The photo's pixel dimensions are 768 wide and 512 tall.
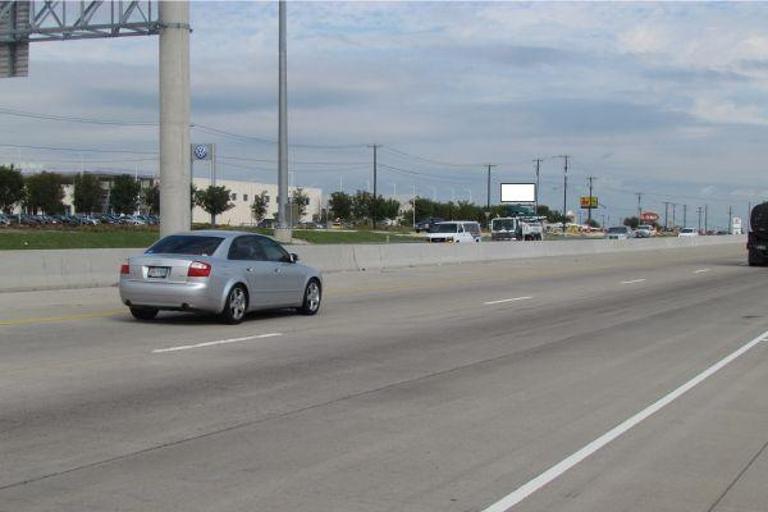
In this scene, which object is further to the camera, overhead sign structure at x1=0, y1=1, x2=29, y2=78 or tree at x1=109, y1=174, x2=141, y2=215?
tree at x1=109, y1=174, x2=141, y2=215

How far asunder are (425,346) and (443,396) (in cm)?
372

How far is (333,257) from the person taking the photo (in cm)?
3203

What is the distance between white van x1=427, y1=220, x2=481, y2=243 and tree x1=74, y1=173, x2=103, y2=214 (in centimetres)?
8222

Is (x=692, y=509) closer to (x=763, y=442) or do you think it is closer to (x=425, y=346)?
(x=763, y=442)

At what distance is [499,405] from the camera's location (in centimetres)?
902

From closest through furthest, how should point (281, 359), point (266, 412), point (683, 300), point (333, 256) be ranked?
1. point (266, 412)
2. point (281, 359)
3. point (683, 300)
4. point (333, 256)

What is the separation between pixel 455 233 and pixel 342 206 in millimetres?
101788

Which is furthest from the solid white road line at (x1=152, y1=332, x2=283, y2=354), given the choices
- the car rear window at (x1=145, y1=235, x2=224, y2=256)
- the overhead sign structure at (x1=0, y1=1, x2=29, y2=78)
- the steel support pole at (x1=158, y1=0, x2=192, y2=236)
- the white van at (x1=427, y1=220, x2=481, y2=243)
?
the white van at (x1=427, y1=220, x2=481, y2=243)

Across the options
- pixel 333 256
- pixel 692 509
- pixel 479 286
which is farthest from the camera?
pixel 333 256

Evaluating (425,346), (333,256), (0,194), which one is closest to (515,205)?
(0,194)

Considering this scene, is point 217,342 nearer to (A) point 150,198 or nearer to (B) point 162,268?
(B) point 162,268

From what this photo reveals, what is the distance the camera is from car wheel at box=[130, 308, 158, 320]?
1533 centimetres

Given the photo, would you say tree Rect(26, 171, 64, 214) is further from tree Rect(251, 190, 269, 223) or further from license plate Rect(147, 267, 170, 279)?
license plate Rect(147, 267, 170, 279)

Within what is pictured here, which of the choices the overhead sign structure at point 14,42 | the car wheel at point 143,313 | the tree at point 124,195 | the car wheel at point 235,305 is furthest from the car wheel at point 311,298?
the tree at point 124,195
